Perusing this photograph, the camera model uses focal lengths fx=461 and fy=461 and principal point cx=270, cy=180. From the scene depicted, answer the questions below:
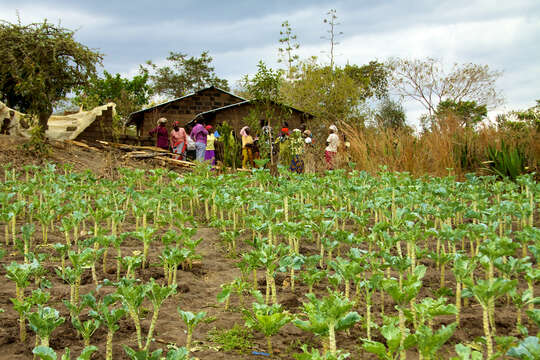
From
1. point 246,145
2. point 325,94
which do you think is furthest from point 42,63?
point 325,94

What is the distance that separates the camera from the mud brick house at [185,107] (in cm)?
2481

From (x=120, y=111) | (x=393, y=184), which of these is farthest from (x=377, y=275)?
→ (x=120, y=111)

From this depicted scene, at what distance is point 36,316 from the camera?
Answer: 2.23 metres

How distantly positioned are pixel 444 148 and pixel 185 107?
17.5 m

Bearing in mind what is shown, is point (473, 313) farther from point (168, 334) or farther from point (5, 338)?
point (5, 338)

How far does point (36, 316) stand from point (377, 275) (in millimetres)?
1858

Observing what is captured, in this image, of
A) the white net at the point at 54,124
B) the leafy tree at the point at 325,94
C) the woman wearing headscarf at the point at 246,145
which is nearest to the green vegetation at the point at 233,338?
the woman wearing headscarf at the point at 246,145

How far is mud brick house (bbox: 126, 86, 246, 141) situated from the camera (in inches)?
977

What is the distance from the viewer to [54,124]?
18953 mm

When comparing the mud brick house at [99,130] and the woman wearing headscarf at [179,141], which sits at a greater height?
the mud brick house at [99,130]

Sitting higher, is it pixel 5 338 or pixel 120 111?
pixel 120 111

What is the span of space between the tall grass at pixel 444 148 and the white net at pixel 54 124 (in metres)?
10.5

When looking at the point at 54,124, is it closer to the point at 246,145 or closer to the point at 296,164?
the point at 246,145

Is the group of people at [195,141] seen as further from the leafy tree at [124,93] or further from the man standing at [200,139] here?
the leafy tree at [124,93]
